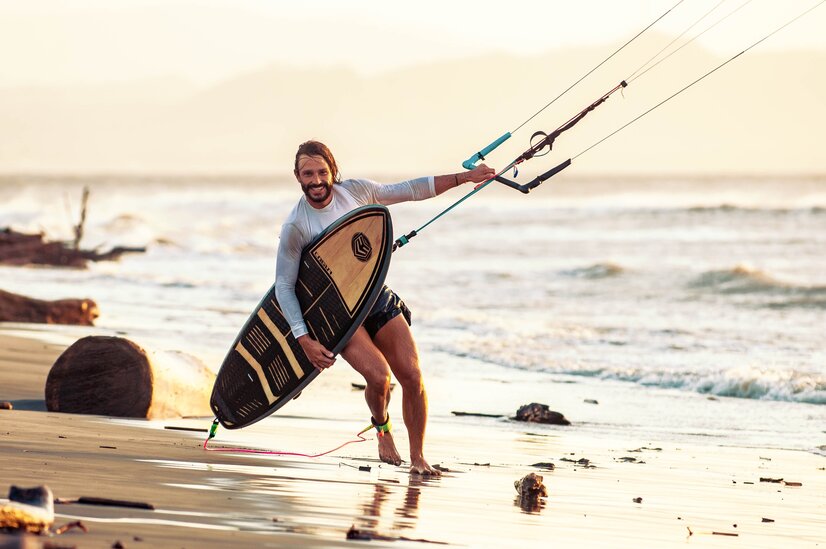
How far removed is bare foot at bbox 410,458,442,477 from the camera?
279 inches

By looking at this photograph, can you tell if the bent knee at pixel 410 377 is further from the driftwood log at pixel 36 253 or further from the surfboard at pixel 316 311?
the driftwood log at pixel 36 253

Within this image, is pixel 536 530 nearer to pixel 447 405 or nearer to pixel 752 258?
pixel 447 405

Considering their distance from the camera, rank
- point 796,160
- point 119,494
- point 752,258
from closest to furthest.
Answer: point 119,494 → point 752,258 → point 796,160

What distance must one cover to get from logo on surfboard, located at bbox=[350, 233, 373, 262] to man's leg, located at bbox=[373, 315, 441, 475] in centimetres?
35

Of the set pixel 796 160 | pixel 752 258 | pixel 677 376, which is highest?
pixel 796 160

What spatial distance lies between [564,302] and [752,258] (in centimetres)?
1107

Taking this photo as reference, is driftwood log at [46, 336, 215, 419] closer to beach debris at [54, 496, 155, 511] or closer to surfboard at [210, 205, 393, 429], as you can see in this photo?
surfboard at [210, 205, 393, 429]

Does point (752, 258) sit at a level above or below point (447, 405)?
above

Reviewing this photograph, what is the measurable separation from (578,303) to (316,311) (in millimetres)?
16094

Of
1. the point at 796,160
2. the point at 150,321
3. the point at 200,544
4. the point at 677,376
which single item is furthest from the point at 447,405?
the point at 796,160

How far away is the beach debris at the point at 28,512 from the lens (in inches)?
175

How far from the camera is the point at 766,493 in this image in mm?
7266

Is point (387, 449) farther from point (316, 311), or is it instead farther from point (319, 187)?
point (319, 187)

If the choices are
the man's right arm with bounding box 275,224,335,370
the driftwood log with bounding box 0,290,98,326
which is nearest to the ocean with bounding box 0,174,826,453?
the driftwood log with bounding box 0,290,98,326
